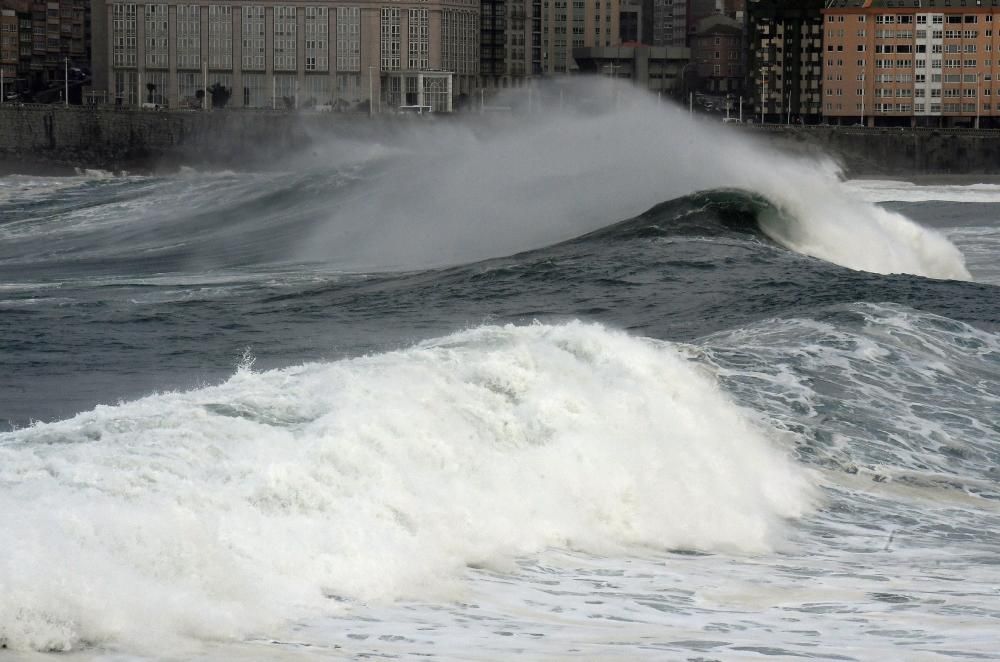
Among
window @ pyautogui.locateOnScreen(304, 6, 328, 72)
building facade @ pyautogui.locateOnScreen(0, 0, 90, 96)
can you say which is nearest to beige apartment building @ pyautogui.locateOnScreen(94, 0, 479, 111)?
window @ pyautogui.locateOnScreen(304, 6, 328, 72)

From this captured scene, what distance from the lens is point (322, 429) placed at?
42.2 feet

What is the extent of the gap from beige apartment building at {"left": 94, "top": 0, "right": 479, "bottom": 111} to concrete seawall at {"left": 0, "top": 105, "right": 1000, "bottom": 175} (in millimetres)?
18576

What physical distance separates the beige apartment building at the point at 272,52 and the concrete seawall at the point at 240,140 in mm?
18576

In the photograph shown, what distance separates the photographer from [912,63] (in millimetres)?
124938

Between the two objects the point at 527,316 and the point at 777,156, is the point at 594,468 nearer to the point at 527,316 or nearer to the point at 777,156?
the point at 527,316

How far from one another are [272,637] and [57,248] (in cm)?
3911

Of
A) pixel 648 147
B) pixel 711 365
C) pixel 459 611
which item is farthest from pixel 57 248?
pixel 459 611

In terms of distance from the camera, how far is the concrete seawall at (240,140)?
346 feet

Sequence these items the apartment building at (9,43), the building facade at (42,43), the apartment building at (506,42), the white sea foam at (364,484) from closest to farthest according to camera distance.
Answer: the white sea foam at (364,484)
the apartment building at (9,43)
the building facade at (42,43)
the apartment building at (506,42)

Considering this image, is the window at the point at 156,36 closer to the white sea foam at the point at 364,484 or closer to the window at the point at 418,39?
the window at the point at 418,39

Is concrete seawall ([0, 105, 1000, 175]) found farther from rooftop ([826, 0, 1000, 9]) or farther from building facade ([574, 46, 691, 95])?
building facade ([574, 46, 691, 95])

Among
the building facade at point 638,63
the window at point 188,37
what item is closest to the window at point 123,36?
the window at point 188,37

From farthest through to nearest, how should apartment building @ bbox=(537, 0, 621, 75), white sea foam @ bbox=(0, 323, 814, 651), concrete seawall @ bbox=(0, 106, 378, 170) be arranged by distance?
apartment building @ bbox=(537, 0, 621, 75)
concrete seawall @ bbox=(0, 106, 378, 170)
white sea foam @ bbox=(0, 323, 814, 651)

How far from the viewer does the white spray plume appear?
34.9 meters
